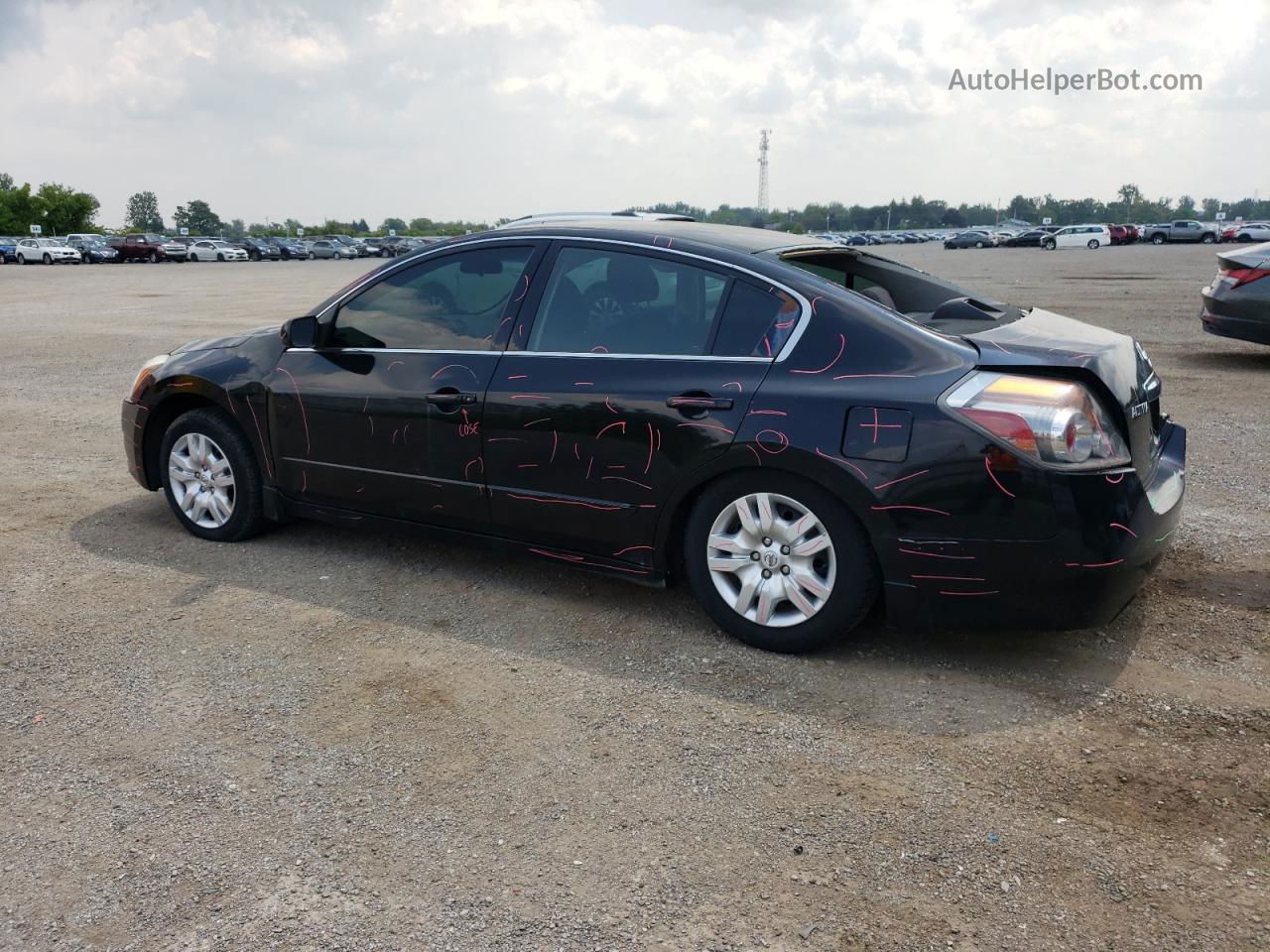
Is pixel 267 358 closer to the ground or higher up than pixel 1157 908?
higher up

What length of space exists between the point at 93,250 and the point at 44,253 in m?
3.05

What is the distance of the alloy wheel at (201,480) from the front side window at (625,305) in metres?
1.98

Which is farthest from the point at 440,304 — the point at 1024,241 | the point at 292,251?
the point at 1024,241

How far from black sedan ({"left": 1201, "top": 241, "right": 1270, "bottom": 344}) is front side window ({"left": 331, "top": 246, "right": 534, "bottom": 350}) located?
8149mm

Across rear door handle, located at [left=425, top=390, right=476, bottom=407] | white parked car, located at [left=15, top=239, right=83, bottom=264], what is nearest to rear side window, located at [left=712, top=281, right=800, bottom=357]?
rear door handle, located at [left=425, top=390, right=476, bottom=407]

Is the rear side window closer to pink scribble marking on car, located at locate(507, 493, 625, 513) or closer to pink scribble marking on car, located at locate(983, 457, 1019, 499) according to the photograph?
pink scribble marking on car, located at locate(507, 493, 625, 513)

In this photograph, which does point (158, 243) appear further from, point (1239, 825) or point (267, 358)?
point (1239, 825)

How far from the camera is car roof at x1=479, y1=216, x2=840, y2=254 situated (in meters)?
4.45

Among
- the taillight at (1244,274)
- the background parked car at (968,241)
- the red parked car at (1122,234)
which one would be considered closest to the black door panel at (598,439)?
the taillight at (1244,274)

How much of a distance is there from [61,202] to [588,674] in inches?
3990

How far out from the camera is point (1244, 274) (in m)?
10.2

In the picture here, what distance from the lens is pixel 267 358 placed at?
530cm

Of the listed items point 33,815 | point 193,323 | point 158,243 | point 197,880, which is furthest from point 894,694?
point 158,243

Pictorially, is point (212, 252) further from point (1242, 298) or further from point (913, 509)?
point (913, 509)
